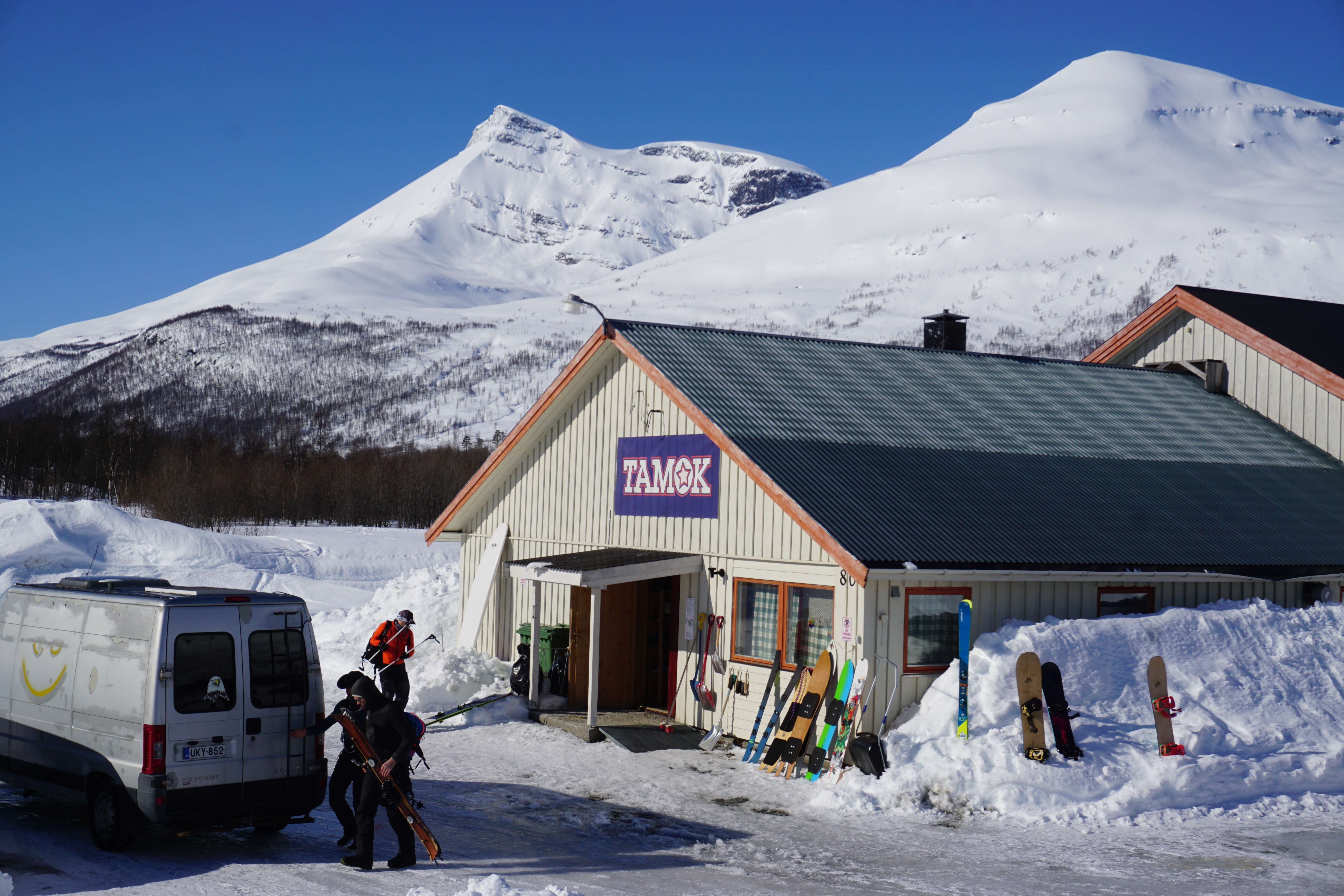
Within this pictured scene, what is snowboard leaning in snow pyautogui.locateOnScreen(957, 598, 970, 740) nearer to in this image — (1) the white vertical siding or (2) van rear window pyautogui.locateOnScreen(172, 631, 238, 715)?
(2) van rear window pyautogui.locateOnScreen(172, 631, 238, 715)

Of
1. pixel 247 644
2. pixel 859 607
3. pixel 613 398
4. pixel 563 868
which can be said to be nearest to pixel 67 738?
pixel 247 644

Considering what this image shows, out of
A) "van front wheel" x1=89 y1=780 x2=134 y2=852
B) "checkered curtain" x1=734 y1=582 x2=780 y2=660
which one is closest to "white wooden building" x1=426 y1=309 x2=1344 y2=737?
"checkered curtain" x1=734 y1=582 x2=780 y2=660

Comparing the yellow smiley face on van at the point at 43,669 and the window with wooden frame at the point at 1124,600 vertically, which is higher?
the window with wooden frame at the point at 1124,600

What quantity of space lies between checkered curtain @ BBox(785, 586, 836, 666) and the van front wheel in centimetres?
803

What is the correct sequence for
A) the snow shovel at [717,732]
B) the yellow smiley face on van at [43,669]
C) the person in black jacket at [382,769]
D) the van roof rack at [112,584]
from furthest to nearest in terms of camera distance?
the snow shovel at [717,732], the van roof rack at [112,584], the yellow smiley face on van at [43,669], the person in black jacket at [382,769]

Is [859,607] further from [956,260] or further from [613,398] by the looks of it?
[956,260]


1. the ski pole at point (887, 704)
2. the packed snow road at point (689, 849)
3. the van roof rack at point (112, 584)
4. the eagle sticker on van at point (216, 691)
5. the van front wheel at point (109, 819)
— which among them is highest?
the van roof rack at point (112, 584)

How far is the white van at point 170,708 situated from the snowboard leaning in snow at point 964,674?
7.01 meters

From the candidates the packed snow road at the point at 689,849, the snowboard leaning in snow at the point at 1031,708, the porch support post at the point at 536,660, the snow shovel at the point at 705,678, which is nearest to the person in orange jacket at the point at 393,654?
the packed snow road at the point at 689,849

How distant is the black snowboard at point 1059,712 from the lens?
13172 mm

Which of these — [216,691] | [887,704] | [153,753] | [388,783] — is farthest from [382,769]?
[887,704]

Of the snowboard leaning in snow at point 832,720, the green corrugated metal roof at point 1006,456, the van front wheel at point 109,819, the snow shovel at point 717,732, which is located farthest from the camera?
the snow shovel at point 717,732

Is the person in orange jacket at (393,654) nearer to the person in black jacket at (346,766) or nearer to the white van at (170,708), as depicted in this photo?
the person in black jacket at (346,766)

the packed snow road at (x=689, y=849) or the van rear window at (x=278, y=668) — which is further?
the van rear window at (x=278, y=668)
